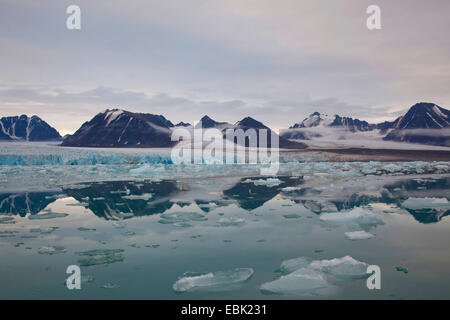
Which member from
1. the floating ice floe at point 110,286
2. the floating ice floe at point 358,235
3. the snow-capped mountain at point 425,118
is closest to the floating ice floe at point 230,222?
the floating ice floe at point 358,235

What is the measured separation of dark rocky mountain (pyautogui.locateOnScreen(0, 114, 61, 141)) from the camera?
165250 millimetres

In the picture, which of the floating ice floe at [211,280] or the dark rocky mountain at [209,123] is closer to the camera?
the floating ice floe at [211,280]

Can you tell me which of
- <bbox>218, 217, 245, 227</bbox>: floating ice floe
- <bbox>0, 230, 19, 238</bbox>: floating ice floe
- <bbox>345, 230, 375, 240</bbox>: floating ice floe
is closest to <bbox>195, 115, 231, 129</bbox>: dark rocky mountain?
<bbox>218, 217, 245, 227</bbox>: floating ice floe

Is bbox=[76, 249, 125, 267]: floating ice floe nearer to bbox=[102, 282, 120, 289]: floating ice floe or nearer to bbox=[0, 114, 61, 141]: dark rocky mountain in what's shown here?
bbox=[102, 282, 120, 289]: floating ice floe

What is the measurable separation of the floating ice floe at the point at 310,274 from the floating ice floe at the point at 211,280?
1.12 ft

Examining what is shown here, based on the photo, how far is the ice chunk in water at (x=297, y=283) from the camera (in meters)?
3.82

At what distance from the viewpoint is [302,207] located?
9.23 meters

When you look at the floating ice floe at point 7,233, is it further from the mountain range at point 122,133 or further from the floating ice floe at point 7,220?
the mountain range at point 122,133

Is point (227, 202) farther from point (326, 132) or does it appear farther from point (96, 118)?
point (326, 132)

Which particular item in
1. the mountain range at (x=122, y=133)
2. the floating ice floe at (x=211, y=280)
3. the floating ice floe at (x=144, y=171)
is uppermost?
the mountain range at (x=122, y=133)

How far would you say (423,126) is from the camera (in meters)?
135

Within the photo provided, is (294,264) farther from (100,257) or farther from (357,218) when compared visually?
(357,218)
